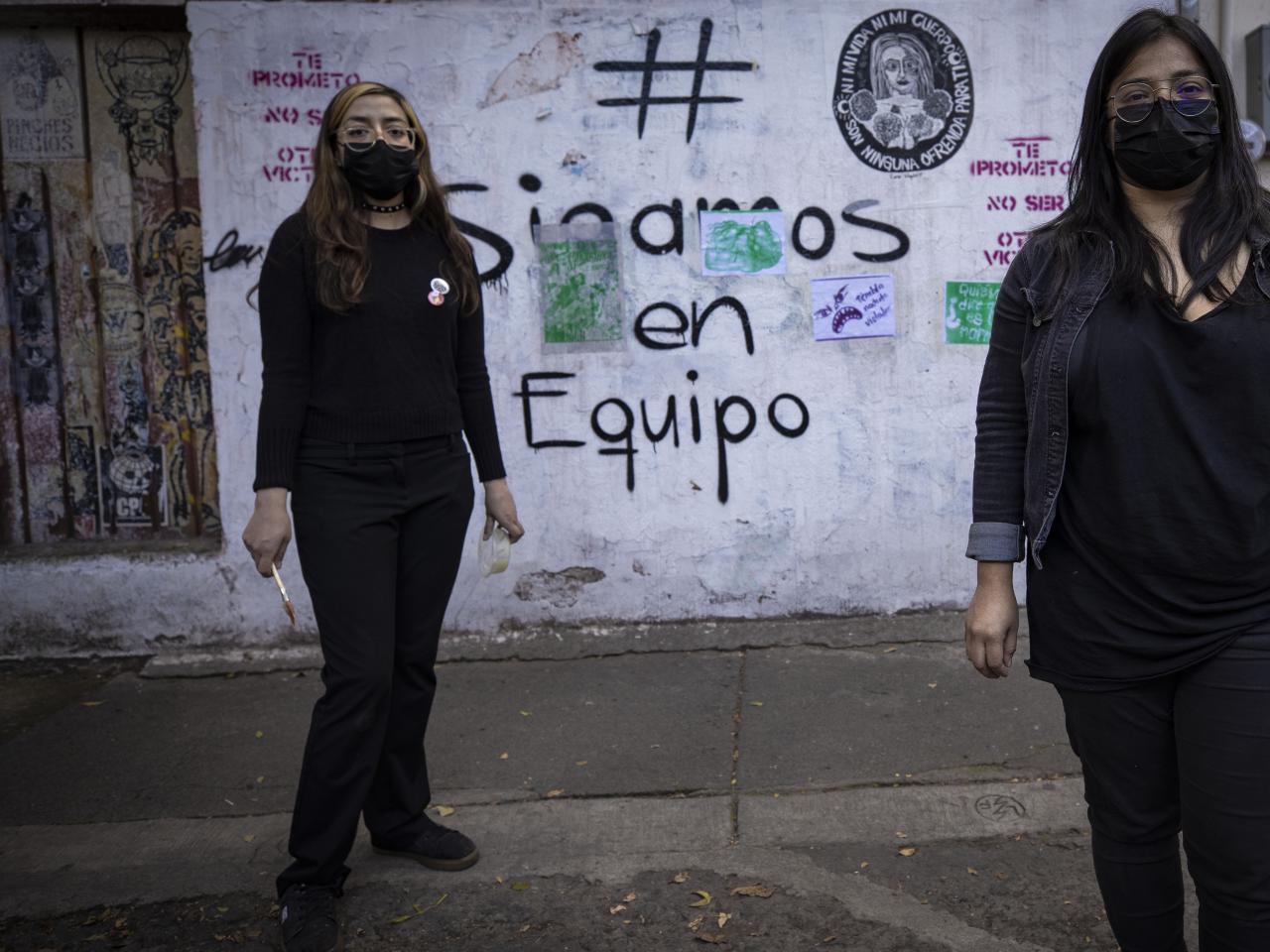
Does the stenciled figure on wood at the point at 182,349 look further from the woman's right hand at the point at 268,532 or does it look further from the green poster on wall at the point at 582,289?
the woman's right hand at the point at 268,532

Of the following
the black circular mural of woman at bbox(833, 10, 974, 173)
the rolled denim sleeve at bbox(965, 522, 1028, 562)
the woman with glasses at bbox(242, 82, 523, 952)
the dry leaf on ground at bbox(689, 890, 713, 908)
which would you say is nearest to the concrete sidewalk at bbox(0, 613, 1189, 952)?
the dry leaf on ground at bbox(689, 890, 713, 908)

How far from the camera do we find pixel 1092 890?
317 cm

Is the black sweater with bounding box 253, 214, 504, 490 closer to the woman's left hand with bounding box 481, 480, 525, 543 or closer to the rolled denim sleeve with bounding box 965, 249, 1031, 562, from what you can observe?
the woman's left hand with bounding box 481, 480, 525, 543

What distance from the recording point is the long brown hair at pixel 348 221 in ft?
9.98

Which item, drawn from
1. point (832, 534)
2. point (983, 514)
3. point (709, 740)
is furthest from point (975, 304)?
point (983, 514)

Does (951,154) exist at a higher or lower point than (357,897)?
higher

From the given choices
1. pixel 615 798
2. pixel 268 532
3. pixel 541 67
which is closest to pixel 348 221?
pixel 268 532

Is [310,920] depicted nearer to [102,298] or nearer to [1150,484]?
[1150,484]

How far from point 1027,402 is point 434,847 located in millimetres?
1981

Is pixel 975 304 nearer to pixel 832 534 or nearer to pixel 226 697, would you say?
pixel 832 534

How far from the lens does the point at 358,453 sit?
3.07 meters

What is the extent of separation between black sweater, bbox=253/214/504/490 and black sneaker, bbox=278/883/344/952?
98 cm

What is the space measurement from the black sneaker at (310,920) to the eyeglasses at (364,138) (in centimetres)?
180

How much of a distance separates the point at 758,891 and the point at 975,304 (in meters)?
2.97
